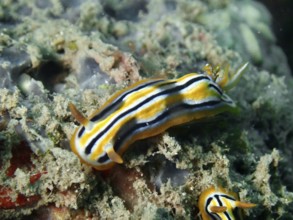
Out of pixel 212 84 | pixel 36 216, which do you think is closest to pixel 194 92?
pixel 212 84

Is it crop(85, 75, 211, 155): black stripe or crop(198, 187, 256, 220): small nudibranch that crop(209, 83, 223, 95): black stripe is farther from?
crop(198, 187, 256, 220): small nudibranch

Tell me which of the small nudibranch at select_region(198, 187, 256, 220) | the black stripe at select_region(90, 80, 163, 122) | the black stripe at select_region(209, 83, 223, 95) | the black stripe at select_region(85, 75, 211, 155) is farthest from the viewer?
the black stripe at select_region(209, 83, 223, 95)

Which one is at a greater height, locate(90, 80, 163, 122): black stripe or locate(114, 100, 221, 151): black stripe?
locate(90, 80, 163, 122): black stripe

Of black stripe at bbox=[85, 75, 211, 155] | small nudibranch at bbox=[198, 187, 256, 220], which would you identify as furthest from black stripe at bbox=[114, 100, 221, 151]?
small nudibranch at bbox=[198, 187, 256, 220]

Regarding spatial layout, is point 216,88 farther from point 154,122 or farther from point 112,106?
point 112,106

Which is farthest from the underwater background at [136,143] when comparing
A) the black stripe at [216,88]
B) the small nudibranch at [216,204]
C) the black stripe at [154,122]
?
the black stripe at [216,88]

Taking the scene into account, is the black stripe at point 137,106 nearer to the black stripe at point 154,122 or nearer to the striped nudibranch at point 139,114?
the striped nudibranch at point 139,114
